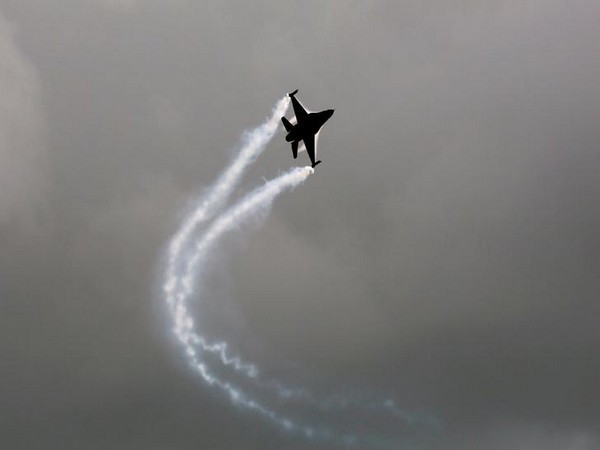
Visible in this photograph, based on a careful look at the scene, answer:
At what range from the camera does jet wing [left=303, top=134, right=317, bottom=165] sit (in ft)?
576

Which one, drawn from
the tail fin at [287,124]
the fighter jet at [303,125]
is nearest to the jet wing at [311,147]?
the fighter jet at [303,125]

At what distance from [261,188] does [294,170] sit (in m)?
6.41

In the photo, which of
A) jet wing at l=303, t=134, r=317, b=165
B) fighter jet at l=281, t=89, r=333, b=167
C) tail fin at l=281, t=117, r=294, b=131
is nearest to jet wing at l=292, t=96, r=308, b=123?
fighter jet at l=281, t=89, r=333, b=167

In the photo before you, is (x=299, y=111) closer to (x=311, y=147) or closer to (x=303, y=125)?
(x=303, y=125)

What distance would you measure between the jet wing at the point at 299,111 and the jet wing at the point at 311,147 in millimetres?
3596

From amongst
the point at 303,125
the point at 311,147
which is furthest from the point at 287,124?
the point at 311,147

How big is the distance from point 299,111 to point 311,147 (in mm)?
7181

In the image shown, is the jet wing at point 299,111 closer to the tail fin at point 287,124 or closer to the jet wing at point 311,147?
the tail fin at point 287,124

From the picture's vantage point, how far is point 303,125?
567ft

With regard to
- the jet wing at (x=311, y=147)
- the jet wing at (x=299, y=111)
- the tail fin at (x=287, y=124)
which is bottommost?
the tail fin at (x=287, y=124)

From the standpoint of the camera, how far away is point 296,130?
17212 centimetres

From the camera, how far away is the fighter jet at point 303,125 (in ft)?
564

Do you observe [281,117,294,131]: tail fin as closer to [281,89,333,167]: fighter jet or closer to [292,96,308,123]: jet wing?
[281,89,333,167]: fighter jet

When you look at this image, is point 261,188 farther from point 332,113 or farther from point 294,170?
point 332,113
